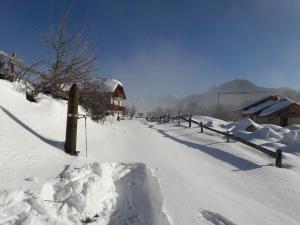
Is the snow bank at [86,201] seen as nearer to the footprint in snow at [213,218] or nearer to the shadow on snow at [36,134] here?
the footprint in snow at [213,218]

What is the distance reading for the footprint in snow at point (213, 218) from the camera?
11.8 feet

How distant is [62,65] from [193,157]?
8592 millimetres

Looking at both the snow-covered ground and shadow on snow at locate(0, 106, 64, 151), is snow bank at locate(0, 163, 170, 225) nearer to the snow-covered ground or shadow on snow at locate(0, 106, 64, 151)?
the snow-covered ground

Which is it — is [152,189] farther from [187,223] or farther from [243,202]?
[243,202]

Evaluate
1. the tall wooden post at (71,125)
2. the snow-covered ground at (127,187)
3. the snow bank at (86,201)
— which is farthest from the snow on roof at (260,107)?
the snow bank at (86,201)

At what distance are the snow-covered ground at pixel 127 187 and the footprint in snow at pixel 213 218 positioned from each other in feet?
0.05

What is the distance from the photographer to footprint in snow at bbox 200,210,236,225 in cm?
360

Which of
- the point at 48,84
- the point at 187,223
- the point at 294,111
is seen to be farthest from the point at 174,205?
the point at 294,111

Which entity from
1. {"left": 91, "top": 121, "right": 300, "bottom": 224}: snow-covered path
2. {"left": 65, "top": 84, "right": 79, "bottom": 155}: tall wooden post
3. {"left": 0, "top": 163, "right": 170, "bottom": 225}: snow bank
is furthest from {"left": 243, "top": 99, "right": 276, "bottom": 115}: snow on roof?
{"left": 0, "top": 163, "right": 170, "bottom": 225}: snow bank

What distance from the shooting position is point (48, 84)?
1257 cm

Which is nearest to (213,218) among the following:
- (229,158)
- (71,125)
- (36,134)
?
(71,125)

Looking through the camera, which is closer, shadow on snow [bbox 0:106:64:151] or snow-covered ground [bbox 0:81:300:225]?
snow-covered ground [bbox 0:81:300:225]

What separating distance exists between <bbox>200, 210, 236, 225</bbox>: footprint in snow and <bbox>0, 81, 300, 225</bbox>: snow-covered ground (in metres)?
0.02

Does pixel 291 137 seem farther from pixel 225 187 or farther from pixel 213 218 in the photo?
pixel 213 218
